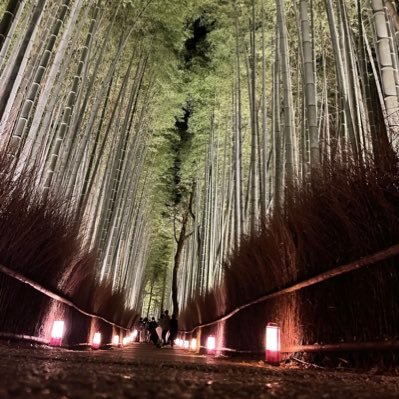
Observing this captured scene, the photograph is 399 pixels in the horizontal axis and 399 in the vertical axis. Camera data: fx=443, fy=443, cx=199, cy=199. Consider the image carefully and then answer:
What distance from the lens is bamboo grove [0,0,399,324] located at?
3.72 metres

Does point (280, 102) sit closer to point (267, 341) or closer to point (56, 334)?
point (267, 341)

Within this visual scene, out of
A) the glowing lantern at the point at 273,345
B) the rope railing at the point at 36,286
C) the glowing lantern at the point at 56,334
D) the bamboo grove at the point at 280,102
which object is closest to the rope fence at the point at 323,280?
the rope railing at the point at 36,286

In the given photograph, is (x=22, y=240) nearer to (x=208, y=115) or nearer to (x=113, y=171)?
(x=113, y=171)

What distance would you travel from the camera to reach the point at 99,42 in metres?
6.82

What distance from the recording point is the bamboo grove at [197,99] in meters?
3.72

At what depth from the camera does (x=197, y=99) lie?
11828 millimetres

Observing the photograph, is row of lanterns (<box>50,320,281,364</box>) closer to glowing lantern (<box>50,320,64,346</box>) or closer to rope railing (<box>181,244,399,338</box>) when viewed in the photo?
glowing lantern (<box>50,320,64,346</box>)

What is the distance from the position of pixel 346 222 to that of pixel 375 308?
19.5 inches

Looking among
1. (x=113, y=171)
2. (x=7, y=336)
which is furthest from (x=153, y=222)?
(x=7, y=336)

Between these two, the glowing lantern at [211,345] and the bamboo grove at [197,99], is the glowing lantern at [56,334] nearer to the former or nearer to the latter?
the bamboo grove at [197,99]

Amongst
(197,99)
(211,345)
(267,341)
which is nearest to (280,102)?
(211,345)

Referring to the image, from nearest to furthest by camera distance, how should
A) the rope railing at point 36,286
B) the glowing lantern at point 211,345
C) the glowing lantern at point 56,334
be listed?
1. the rope railing at point 36,286
2. the glowing lantern at point 56,334
3. the glowing lantern at point 211,345

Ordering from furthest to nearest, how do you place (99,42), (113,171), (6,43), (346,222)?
(113,171) < (99,42) < (6,43) < (346,222)

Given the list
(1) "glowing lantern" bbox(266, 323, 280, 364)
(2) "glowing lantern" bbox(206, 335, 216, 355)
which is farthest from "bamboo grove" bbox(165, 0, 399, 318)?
(2) "glowing lantern" bbox(206, 335, 216, 355)
